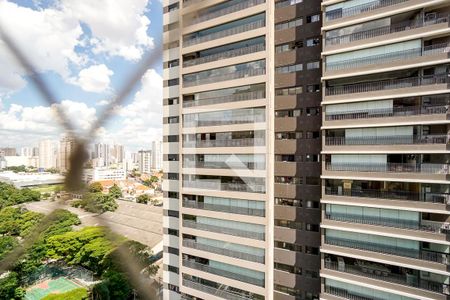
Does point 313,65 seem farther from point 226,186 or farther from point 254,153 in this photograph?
point 226,186

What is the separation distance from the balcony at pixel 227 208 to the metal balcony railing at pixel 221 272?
4.39ft

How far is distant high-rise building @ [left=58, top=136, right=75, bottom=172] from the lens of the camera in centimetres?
24

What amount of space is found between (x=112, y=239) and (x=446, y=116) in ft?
17.1

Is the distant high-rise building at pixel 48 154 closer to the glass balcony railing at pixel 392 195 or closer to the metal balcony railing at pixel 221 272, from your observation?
the glass balcony railing at pixel 392 195

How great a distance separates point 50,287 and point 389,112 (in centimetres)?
1165

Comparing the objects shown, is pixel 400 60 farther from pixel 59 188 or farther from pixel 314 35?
pixel 59 188

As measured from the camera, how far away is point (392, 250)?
4.70 m

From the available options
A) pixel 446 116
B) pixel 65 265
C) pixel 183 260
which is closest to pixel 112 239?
pixel 446 116

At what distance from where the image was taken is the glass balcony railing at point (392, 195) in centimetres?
436

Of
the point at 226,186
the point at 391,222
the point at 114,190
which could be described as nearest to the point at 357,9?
the point at 391,222

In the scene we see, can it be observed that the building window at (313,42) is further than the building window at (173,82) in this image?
No

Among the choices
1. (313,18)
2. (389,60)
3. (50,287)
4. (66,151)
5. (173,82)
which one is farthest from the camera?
(50,287)

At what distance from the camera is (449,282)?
4.24m

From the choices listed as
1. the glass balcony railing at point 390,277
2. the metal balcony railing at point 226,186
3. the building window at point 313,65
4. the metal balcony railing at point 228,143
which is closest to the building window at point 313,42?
the building window at point 313,65
